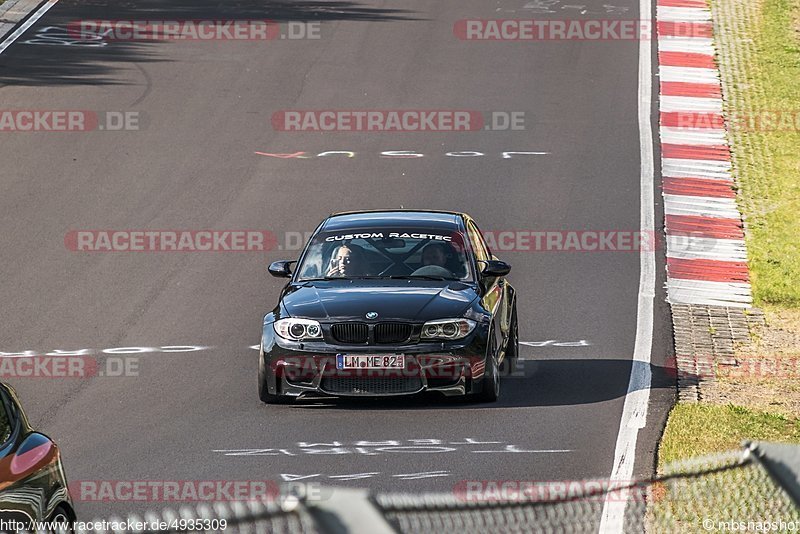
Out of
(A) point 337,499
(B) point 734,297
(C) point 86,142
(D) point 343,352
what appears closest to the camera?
(A) point 337,499

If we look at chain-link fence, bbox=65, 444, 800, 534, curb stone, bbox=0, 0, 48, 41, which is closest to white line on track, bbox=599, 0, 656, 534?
chain-link fence, bbox=65, 444, 800, 534

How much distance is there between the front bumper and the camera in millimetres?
11539

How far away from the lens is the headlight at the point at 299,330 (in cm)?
1172

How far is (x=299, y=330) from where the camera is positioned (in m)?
11.8

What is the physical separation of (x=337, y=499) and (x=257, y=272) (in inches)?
536

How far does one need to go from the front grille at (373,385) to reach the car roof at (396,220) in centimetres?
208

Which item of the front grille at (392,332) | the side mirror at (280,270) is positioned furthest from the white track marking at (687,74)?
Result: the front grille at (392,332)

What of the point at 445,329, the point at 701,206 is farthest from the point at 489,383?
the point at 701,206

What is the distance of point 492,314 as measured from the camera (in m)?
12.2

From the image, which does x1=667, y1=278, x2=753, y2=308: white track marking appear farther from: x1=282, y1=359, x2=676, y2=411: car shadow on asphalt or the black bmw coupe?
the black bmw coupe

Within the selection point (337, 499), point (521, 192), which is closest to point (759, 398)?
point (521, 192)

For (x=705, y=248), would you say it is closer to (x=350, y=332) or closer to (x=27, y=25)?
(x=350, y=332)

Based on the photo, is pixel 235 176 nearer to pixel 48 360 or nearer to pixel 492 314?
pixel 48 360

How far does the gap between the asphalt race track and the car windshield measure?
1170 mm
